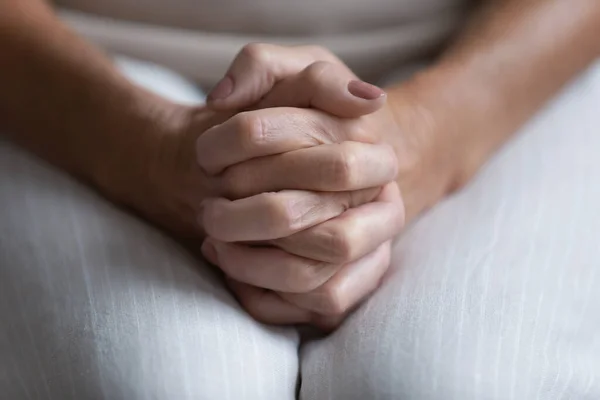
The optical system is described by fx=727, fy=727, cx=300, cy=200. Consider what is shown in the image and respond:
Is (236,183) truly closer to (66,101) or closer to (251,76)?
(251,76)

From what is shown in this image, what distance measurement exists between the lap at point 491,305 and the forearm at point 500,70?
0.06 meters

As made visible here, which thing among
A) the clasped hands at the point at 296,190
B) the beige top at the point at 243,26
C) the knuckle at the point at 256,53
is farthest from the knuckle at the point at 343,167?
the beige top at the point at 243,26

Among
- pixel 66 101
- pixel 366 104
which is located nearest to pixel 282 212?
pixel 366 104

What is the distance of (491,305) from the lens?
0.56 meters

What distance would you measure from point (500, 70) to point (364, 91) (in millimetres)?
227

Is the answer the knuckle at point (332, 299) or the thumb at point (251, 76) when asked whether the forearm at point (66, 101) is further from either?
the knuckle at point (332, 299)

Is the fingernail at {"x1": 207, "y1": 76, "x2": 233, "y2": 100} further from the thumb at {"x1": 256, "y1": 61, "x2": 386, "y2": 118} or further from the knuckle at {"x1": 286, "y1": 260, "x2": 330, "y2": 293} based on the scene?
the knuckle at {"x1": 286, "y1": 260, "x2": 330, "y2": 293}

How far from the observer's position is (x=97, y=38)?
32.0 inches

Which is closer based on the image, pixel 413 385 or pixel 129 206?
pixel 413 385

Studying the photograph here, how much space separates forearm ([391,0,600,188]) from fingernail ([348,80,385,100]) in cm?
11

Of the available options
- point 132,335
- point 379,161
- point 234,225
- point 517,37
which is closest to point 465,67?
point 517,37

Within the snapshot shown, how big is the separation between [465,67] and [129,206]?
359mm

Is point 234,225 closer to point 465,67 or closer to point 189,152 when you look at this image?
point 189,152

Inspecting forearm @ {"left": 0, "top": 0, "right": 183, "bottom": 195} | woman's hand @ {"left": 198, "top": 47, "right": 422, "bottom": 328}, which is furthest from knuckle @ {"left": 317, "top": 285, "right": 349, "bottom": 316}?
forearm @ {"left": 0, "top": 0, "right": 183, "bottom": 195}
